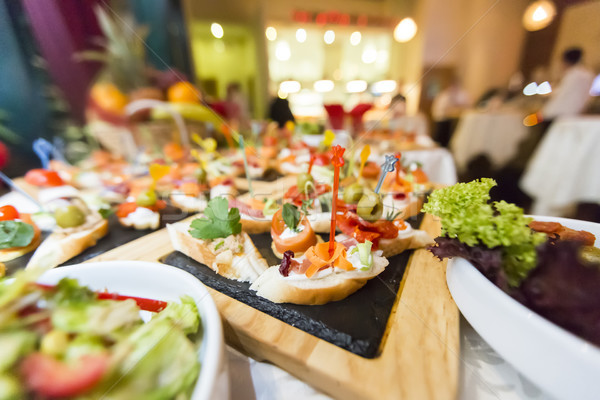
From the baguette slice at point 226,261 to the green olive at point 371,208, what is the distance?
1.09 ft

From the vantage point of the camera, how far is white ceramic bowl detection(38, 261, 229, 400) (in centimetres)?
38

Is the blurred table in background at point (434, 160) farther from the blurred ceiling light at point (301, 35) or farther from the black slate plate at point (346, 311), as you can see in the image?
the blurred ceiling light at point (301, 35)

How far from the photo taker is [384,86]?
3730mm

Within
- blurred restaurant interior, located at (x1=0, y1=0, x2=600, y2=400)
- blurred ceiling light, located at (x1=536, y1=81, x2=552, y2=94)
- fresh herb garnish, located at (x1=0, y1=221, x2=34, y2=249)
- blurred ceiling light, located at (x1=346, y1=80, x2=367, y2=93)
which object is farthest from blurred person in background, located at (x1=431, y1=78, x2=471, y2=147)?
fresh herb garnish, located at (x1=0, y1=221, x2=34, y2=249)

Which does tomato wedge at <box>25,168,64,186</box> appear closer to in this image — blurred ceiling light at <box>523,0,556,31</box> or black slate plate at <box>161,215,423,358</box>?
black slate plate at <box>161,215,423,358</box>

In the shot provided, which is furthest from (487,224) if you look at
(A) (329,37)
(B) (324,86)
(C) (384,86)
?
(A) (329,37)

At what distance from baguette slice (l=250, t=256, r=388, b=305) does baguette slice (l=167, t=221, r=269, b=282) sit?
82 mm

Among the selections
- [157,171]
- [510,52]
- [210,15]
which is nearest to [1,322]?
[157,171]

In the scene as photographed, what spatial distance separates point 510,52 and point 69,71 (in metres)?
2.86

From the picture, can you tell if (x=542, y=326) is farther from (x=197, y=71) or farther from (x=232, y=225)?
(x=197, y=71)

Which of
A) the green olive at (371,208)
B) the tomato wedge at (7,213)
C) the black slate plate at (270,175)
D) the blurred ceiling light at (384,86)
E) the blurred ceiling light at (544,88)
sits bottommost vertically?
the black slate plate at (270,175)

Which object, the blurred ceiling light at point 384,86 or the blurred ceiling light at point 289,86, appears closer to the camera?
the blurred ceiling light at point 384,86

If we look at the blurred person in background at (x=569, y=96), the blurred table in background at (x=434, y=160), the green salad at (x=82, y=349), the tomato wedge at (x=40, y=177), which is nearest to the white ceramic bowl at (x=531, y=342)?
the green salad at (x=82, y=349)

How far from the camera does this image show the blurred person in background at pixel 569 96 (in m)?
1.75
